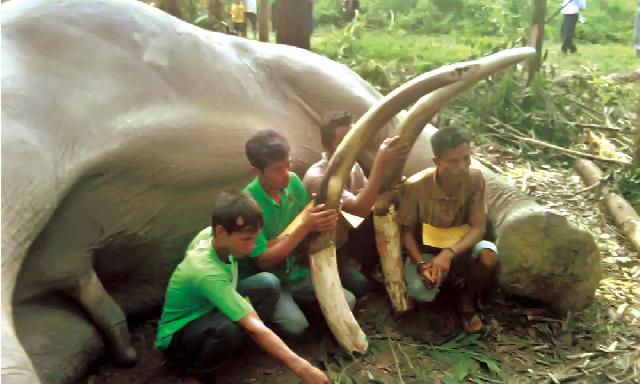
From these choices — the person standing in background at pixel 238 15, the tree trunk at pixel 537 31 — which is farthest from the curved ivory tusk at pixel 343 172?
the person standing in background at pixel 238 15

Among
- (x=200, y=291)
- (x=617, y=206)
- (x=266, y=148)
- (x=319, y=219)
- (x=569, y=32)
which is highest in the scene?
(x=266, y=148)

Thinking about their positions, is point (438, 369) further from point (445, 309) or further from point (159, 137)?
point (159, 137)

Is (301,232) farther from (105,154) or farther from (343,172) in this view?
(105,154)

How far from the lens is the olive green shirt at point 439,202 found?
288cm

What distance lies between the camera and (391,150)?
2650 millimetres

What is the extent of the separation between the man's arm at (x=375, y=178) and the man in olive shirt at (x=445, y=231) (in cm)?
21

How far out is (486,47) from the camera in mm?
6773

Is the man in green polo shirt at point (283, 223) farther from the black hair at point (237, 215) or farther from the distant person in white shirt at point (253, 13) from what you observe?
the distant person in white shirt at point (253, 13)

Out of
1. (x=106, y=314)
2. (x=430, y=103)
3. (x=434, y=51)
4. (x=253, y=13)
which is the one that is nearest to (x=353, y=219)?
(x=430, y=103)

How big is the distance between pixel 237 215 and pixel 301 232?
14.7 inches

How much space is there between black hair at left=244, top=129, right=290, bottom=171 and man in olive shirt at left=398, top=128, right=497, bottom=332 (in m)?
0.58

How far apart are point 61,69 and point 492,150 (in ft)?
9.70

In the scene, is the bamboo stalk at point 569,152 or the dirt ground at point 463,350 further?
the bamboo stalk at point 569,152

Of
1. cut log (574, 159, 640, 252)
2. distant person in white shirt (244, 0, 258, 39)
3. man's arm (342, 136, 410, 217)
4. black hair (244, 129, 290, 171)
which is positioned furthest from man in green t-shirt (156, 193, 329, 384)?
distant person in white shirt (244, 0, 258, 39)
